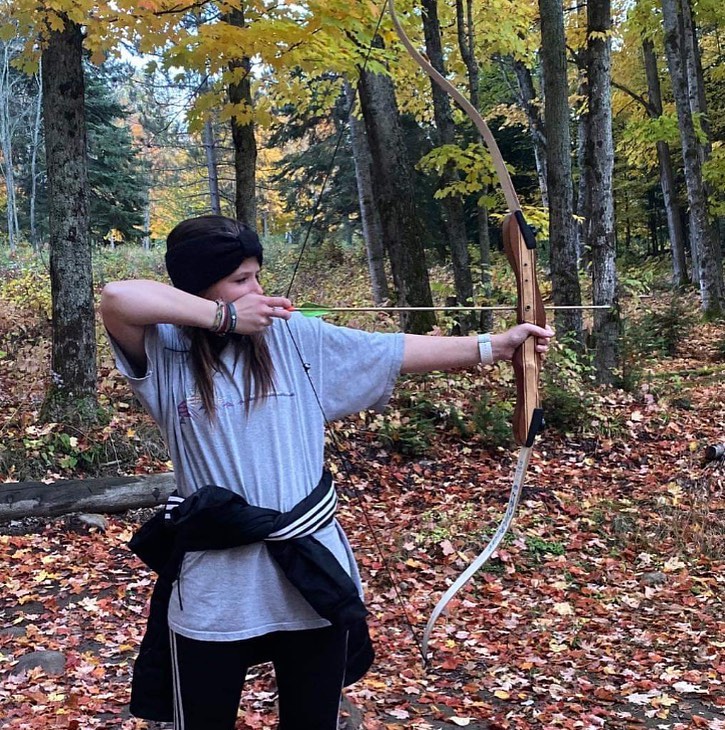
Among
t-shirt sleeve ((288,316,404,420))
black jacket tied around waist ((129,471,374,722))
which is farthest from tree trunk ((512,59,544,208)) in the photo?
black jacket tied around waist ((129,471,374,722))

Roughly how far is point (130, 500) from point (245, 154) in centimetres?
268

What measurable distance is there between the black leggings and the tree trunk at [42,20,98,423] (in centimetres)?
383

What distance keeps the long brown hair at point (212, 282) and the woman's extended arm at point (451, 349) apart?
0.30m

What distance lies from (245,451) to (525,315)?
79 cm

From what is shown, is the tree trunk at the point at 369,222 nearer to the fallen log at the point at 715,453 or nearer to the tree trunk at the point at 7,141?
the fallen log at the point at 715,453

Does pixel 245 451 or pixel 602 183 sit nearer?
pixel 245 451

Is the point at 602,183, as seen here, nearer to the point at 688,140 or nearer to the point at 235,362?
the point at 688,140

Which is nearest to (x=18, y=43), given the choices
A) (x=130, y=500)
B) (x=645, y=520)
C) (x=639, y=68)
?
(x=639, y=68)

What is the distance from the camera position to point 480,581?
4.04m

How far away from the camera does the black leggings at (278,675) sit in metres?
1.37

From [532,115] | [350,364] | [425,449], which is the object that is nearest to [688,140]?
[532,115]

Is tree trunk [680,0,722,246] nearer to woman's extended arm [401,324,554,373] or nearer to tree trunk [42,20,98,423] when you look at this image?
tree trunk [42,20,98,423]

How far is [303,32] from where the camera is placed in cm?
433

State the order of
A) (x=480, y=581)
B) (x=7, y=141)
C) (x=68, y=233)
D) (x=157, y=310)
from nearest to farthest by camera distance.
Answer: (x=157, y=310) → (x=480, y=581) → (x=68, y=233) → (x=7, y=141)
